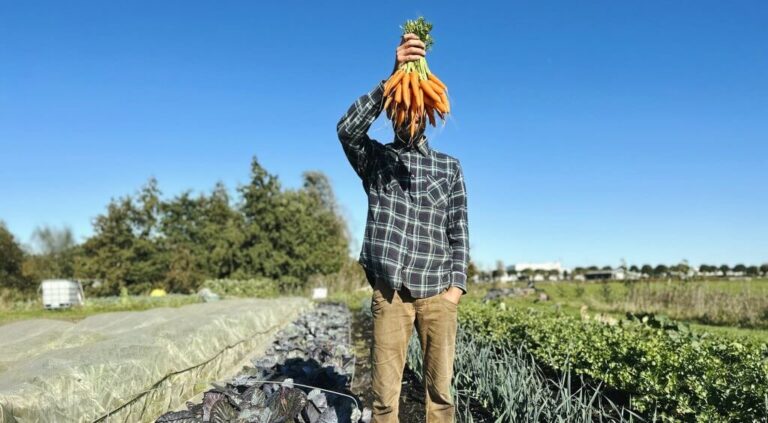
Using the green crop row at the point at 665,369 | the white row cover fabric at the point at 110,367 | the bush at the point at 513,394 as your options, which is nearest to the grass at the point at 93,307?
the white row cover fabric at the point at 110,367

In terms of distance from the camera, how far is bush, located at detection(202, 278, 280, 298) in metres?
20.7

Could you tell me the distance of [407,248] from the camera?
2.52 m

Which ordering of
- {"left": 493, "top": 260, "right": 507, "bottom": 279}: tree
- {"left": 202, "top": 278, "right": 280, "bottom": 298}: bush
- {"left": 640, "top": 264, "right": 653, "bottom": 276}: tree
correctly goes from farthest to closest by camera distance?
1. {"left": 493, "top": 260, "right": 507, "bottom": 279}: tree
2. {"left": 640, "top": 264, "right": 653, "bottom": 276}: tree
3. {"left": 202, "top": 278, "right": 280, "bottom": 298}: bush

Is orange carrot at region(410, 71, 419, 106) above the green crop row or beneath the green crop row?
above

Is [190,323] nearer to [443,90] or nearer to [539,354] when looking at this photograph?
[539,354]

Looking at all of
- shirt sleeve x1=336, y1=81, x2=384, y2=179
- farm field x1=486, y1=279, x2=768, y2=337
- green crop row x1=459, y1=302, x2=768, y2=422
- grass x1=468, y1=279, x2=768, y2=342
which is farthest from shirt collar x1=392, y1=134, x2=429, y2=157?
farm field x1=486, y1=279, x2=768, y2=337

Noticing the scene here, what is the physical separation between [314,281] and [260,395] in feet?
68.8

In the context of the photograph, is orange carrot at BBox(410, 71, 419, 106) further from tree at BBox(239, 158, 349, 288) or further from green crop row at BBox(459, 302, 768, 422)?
tree at BBox(239, 158, 349, 288)

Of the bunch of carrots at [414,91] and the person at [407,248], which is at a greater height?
the bunch of carrots at [414,91]

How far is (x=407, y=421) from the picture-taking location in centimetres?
356

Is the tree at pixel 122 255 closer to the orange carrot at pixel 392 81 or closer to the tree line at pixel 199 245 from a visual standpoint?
the tree line at pixel 199 245

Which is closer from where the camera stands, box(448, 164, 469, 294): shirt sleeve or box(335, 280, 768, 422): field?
box(448, 164, 469, 294): shirt sleeve

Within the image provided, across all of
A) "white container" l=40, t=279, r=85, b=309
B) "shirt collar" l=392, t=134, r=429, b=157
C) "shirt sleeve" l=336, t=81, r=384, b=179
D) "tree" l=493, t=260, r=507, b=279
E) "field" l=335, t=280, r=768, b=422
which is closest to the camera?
"shirt sleeve" l=336, t=81, r=384, b=179

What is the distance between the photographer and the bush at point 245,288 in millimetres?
20719
